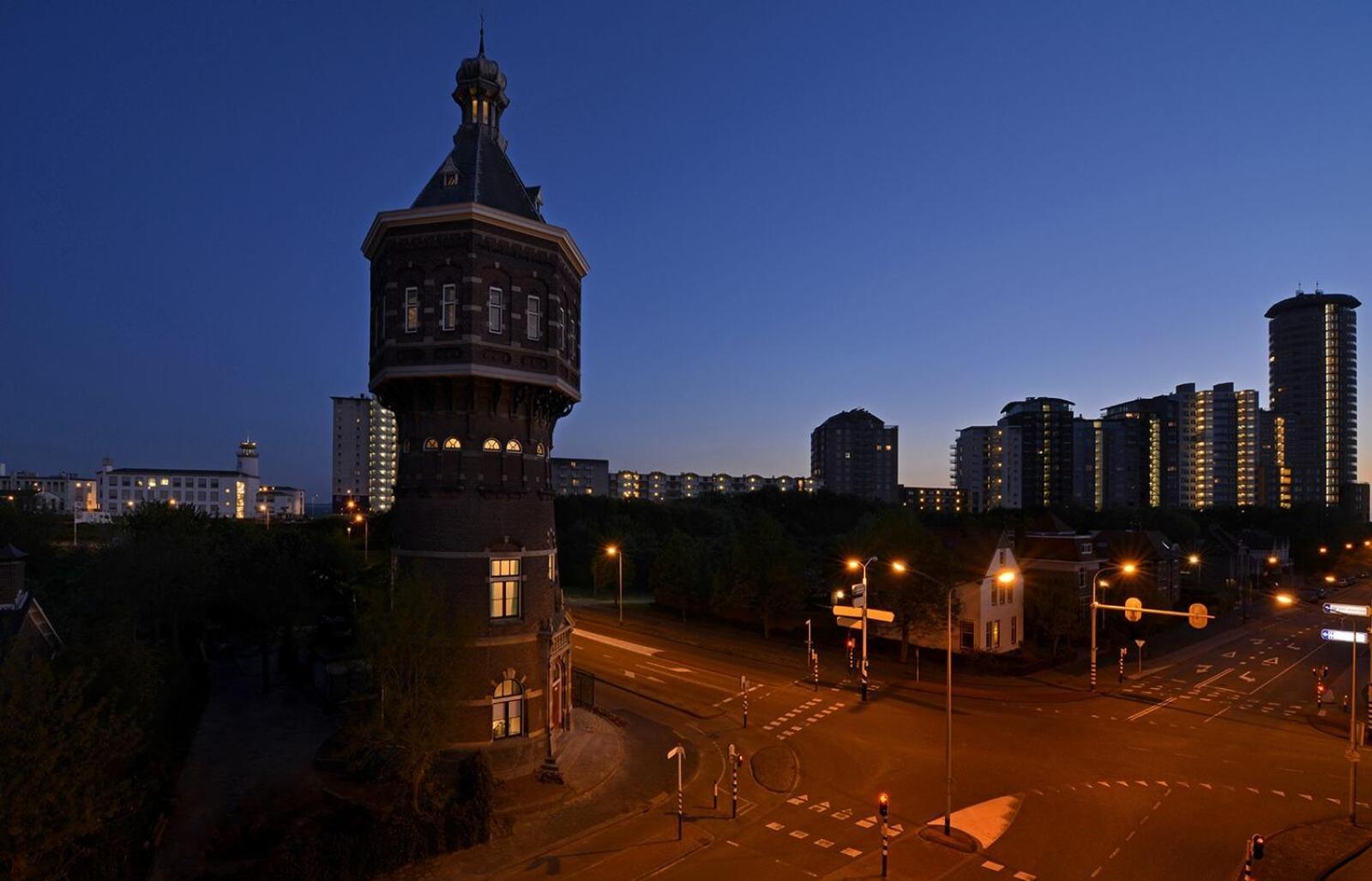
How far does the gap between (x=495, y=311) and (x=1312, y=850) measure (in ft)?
97.0

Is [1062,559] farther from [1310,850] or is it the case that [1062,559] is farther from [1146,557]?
[1310,850]

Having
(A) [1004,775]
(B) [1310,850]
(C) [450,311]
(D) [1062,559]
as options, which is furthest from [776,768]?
(D) [1062,559]

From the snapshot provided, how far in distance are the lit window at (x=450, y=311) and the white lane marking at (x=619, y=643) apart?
28.2m

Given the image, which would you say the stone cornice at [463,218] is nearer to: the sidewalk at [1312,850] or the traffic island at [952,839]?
the traffic island at [952,839]

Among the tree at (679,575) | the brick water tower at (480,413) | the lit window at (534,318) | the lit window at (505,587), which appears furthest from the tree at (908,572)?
the lit window at (534,318)

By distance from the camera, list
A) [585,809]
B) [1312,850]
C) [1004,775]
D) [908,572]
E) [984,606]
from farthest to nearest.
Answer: [984,606]
[908,572]
[1004,775]
[585,809]
[1312,850]

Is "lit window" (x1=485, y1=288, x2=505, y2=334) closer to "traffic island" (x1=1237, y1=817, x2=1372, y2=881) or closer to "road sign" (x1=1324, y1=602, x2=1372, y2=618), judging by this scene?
"traffic island" (x1=1237, y1=817, x2=1372, y2=881)

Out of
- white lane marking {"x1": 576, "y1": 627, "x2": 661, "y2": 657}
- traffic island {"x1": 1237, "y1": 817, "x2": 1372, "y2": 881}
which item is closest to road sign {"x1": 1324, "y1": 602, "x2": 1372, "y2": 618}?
traffic island {"x1": 1237, "y1": 817, "x2": 1372, "y2": 881}

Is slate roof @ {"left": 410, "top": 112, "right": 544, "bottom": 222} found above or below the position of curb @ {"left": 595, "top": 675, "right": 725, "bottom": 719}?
above

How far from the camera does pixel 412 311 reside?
2748 centimetres

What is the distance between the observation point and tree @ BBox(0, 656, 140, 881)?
15.8m

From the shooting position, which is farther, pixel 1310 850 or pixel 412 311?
pixel 412 311

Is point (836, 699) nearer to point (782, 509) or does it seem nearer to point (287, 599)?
point (287, 599)

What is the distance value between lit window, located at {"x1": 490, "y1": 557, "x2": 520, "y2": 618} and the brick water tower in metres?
0.04
